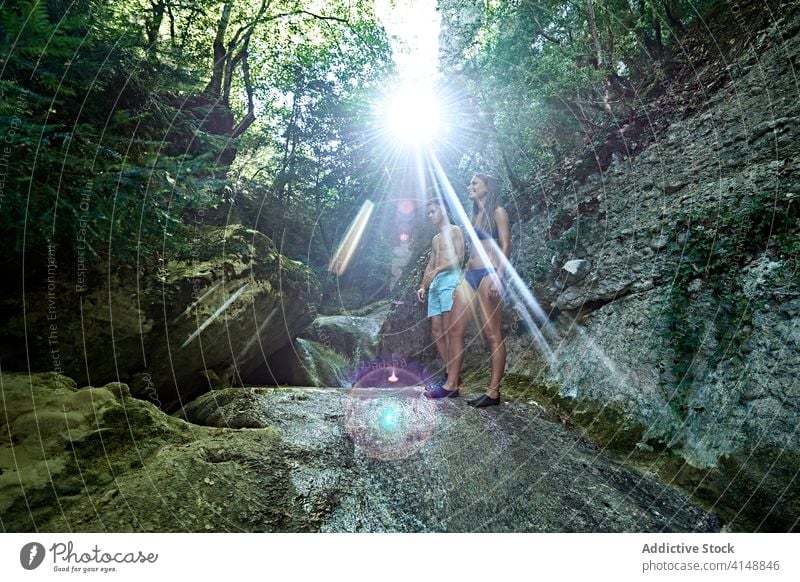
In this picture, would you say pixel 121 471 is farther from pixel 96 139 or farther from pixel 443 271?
pixel 443 271

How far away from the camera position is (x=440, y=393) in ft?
14.7

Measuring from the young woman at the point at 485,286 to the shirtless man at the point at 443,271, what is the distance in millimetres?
123

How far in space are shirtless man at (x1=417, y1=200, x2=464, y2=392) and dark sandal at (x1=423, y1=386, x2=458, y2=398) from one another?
336 mm

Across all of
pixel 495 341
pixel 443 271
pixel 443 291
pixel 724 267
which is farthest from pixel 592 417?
pixel 443 271

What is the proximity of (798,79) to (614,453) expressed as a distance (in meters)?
4.51

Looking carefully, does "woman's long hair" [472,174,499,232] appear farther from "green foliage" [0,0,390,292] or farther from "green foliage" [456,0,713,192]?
"green foliage" [456,0,713,192]

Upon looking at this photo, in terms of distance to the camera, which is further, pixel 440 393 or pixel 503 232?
pixel 440 393

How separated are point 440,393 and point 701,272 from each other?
2.97m

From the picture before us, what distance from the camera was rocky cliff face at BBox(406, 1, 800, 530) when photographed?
2.69m

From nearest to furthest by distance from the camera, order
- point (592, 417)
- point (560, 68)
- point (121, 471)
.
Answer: point (121, 471)
point (592, 417)
point (560, 68)

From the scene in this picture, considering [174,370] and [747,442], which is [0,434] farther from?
[747,442]

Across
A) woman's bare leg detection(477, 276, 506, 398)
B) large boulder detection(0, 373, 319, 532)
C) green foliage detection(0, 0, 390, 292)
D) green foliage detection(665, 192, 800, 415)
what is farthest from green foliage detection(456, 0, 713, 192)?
large boulder detection(0, 373, 319, 532)
